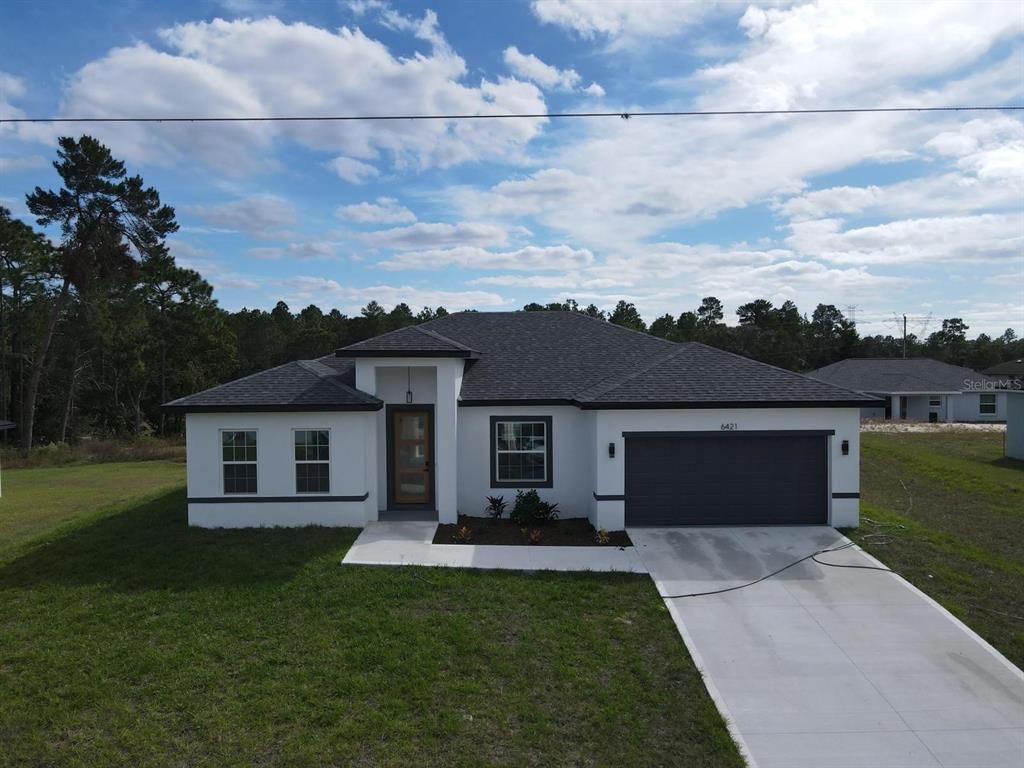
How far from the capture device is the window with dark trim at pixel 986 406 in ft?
142

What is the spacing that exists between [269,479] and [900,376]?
154ft

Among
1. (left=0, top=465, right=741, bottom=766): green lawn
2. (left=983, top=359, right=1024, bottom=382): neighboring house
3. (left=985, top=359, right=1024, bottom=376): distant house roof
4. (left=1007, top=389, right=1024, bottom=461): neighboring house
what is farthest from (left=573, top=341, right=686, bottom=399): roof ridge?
(left=985, top=359, right=1024, bottom=376): distant house roof

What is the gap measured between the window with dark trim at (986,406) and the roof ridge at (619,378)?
1614 inches

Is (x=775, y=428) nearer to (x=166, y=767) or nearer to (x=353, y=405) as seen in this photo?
(x=353, y=405)

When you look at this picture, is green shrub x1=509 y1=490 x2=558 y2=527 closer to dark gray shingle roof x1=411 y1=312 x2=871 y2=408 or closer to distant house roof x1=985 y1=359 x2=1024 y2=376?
dark gray shingle roof x1=411 y1=312 x2=871 y2=408

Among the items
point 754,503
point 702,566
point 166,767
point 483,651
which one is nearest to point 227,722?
point 166,767

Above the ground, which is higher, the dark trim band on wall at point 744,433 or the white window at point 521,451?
the dark trim band on wall at point 744,433

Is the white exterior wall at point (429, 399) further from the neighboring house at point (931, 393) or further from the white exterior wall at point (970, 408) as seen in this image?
the white exterior wall at point (970, 408)

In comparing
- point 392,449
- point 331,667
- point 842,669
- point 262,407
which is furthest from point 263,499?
point 842,669

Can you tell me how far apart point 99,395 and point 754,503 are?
158 feet

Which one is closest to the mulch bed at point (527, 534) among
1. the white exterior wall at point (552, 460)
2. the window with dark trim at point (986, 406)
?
the white exterior wall at point (552, 460)

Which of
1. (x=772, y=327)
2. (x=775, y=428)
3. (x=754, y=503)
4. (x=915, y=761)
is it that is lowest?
(x=915, y=761)

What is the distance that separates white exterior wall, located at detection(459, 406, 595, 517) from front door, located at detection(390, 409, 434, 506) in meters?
0.76

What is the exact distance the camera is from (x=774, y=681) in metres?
6.64
